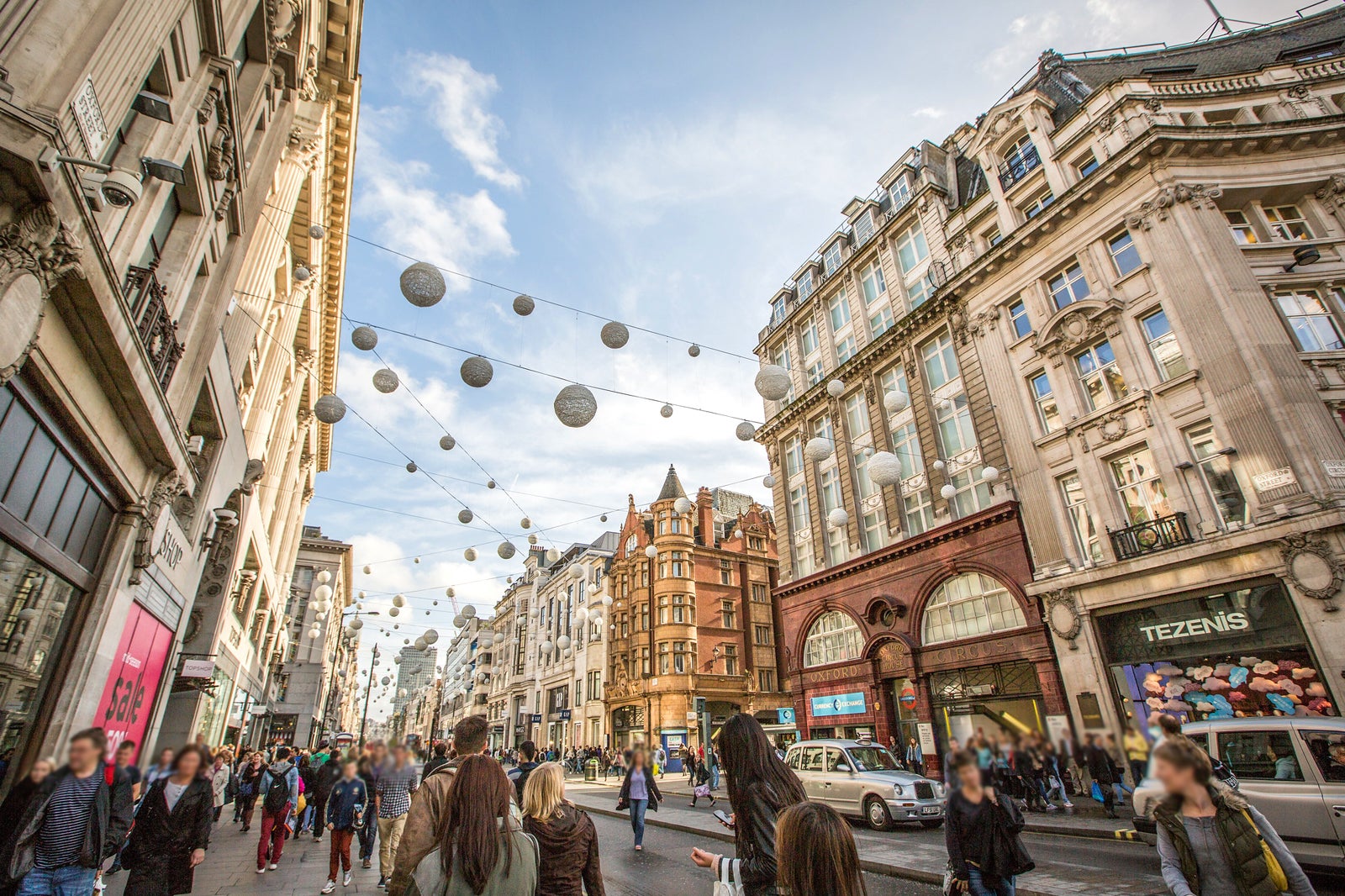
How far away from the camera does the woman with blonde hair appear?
A: 404 centimetres

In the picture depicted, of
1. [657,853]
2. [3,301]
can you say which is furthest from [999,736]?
[657,853]

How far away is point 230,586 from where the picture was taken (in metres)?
18.5

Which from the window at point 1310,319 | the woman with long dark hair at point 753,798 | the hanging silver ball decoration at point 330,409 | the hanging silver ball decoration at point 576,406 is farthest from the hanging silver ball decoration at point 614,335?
the window at point 1310,319

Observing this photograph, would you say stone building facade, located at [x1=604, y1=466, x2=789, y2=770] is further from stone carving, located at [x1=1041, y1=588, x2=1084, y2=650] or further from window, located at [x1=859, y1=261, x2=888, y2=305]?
stone carving, located at [x1=1041, y1=588, x2=1084, y2=650]

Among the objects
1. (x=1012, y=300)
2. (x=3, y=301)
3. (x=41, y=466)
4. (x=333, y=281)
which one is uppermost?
(x=333, y=281)

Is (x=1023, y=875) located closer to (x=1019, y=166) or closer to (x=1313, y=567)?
(x=1313, y=567)

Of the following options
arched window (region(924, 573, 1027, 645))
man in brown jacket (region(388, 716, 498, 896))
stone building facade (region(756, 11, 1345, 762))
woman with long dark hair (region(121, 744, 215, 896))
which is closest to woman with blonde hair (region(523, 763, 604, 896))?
man in brown jacket (region(388, 716, 498, 896))

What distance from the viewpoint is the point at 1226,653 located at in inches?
587

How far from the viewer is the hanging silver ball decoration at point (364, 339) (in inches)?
443

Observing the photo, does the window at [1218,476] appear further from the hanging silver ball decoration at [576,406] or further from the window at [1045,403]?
the hanging silver ball decoration at [576,406]

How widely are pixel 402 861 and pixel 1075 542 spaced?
67.8 ft

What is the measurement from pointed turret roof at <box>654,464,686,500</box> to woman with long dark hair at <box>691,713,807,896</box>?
141ft

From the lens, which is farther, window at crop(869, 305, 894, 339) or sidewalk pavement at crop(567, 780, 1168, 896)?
window at crop(869, 305, 894, 339)

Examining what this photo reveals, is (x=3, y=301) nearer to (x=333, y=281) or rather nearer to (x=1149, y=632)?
(x=1149, y=632)
